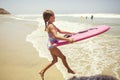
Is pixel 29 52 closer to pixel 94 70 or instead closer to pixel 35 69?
pixel 35 69

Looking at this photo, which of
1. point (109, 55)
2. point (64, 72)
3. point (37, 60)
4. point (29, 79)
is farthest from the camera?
point (109, 55)

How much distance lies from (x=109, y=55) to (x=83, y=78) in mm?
3027

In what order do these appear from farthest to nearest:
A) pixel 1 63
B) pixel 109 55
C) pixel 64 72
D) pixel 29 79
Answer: pixel 109 55 < pixel 1 63 < pixel 64 72 < pixel 29 79

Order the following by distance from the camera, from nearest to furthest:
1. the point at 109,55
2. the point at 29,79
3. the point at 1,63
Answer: the point at 29,79 < the point at 1,63 < the point at 109,55

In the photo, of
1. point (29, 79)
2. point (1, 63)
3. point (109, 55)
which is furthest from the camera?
point (109, 55)

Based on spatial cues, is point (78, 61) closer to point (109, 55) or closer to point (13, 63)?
→ point (109, 55)

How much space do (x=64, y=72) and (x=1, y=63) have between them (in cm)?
216

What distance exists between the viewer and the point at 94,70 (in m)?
5.54

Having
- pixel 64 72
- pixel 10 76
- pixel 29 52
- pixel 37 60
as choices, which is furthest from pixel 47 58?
pixel 10 76

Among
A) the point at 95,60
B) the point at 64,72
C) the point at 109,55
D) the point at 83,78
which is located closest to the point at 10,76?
the point at 64,72

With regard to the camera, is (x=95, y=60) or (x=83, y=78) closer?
(x=83, y=78)

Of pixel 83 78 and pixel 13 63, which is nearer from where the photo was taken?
pixel 83 78

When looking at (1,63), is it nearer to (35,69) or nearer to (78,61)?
(35,69)

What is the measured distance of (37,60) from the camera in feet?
20.9
